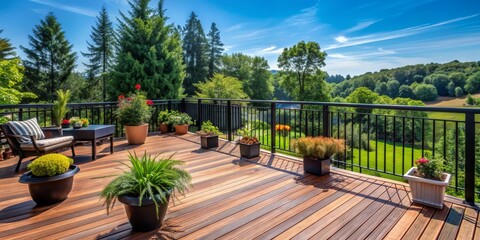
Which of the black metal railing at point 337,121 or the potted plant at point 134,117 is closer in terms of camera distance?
the black metal railing at point 337,121

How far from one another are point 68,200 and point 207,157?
7.26 feet

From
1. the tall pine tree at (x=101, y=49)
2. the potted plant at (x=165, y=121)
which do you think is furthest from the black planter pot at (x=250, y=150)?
the tall pine tree at (x=101, y=49)

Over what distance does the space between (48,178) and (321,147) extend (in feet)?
10.1

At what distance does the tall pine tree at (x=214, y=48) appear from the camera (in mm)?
27125

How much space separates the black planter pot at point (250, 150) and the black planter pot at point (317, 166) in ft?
3.59

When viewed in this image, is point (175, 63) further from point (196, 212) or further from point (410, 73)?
point (410, 73)

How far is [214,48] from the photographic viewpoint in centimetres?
2761

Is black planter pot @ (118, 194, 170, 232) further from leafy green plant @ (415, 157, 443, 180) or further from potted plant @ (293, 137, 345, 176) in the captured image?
leafy green plant @ (415, 157, 443, 180)

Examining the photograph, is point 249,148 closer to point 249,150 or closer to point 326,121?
point 249,150

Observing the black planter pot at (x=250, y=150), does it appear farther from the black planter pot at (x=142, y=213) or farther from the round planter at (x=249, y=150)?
the black planter pot at (x=142, y=213)

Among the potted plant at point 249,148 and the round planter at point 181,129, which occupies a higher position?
the round planter at point 181,129

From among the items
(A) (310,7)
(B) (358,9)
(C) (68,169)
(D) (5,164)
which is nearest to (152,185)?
(C) (68,169)

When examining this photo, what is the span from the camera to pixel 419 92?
2316cm

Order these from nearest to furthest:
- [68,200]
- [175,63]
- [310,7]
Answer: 1. [68,200]
2. [310,7]
3. [175,63]
